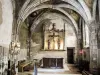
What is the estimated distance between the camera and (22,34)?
1473 cm

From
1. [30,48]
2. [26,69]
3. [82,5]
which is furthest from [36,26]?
[82,5]

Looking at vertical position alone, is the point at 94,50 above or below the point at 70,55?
above

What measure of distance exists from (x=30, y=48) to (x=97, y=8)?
26.9ft

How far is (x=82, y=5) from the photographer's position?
1081cm

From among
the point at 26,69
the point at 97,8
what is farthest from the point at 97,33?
the point at 26,69

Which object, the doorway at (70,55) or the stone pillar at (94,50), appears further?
the doorway at (70,55)

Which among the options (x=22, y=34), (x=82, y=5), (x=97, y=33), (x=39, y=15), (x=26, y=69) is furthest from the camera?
(x=39, y=15)

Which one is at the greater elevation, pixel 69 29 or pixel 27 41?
pixel 69 29

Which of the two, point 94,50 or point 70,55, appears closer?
point 94,50

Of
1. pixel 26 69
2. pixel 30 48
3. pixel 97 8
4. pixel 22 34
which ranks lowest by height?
pixel 26 69

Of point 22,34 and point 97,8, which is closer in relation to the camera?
point 97,8

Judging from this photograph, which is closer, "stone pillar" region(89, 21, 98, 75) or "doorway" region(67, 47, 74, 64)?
"stone pillar" region(89, 21, 98, 75)

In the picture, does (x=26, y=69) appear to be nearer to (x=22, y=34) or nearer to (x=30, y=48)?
(x=22, y=34)

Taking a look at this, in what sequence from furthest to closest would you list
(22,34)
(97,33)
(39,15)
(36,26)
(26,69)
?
1. (36,26)
2. (39,15)
3. (22,34)
4. (26,69)
5. (97,33)
